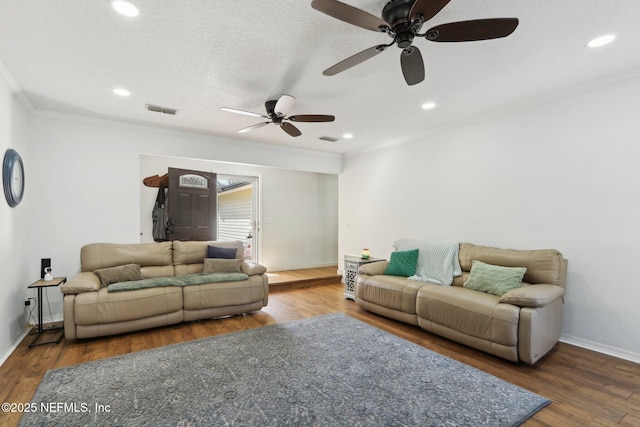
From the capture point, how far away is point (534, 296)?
Answer: 263 cm

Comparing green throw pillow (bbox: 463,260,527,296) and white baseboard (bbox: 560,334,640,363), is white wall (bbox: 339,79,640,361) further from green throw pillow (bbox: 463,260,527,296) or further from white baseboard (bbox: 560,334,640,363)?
green throw pillow (bbox: 463,260,527,296)

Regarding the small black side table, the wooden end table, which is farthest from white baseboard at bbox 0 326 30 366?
the wooden end table

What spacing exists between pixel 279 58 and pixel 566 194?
323 centimetres

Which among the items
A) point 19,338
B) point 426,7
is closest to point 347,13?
point 426,7

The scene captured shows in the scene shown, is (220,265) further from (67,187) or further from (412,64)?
(412,64)

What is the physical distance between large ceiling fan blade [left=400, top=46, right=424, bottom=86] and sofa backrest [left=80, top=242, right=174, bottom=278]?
385cm

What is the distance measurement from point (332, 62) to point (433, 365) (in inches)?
109

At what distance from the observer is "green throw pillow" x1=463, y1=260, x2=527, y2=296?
10.2 ft

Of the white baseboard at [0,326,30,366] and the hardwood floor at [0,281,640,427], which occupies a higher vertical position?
the white baseboard at [0,326,30,366]

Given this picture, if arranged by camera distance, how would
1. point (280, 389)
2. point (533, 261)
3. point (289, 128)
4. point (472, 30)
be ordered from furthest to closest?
1. point (289, 128)
2. point (533, 261)
3. point (280, 389)
4. point (472, 30)

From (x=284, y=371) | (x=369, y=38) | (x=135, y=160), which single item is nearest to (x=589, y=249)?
(x=369, y=38)

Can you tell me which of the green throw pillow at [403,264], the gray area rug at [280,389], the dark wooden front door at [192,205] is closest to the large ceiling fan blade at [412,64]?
the gray area rug at [280,389]

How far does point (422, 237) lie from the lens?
15.6ft

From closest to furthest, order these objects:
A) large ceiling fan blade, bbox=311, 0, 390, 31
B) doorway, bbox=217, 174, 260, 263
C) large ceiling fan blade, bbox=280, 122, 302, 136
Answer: large ceiling fan blade, bbox=311, 0, 390, 31 < large ceiling fan blade, bbox=280, 122, 302, 136 < doorway, bbox=217, 174, 260, 263
